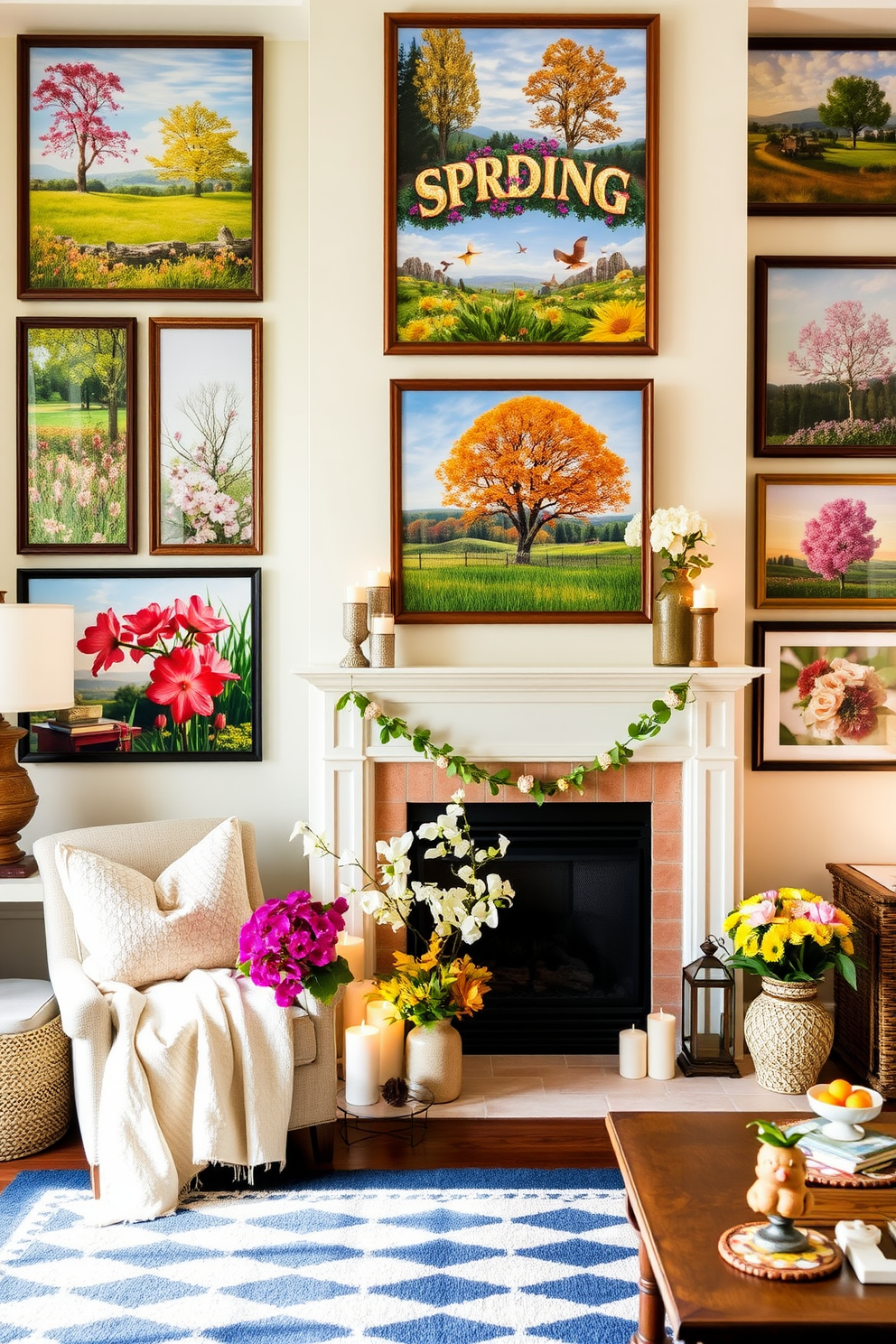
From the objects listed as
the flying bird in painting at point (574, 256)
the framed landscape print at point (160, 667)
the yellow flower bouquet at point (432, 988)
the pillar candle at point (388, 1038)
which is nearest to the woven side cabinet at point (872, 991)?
the yellow flower bouquet at point (432, 988)

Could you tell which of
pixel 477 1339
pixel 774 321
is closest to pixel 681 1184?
pixel 477 1339

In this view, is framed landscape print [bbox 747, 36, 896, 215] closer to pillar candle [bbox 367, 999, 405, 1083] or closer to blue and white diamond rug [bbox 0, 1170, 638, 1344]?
pillar candle [bbox 367, 999, 405, 1083]

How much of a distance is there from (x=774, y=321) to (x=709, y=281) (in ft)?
1.24

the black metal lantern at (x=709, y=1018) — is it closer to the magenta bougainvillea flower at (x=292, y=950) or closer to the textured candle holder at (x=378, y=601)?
the magenta bougainvillea flower at (x=292, y=950)

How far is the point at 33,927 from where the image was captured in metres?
3.63

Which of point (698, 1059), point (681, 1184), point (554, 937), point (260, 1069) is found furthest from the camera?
point (554, 937)

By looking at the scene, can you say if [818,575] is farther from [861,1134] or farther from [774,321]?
[861,1134]

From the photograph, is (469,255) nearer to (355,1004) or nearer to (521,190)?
(521,190)

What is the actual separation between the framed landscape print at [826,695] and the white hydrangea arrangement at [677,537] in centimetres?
50

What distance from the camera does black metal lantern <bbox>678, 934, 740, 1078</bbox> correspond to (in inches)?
126

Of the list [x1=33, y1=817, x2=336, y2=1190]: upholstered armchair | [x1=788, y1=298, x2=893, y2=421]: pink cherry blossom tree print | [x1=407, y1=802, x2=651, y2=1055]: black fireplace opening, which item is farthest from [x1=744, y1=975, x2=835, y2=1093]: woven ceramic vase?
[x1=788, y1=298, x2=893, y2=421]: pink cherry blossom tree print

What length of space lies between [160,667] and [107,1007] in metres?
1.34

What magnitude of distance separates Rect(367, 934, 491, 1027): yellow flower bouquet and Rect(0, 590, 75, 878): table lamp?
3.65 feet

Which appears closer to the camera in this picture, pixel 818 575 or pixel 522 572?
pixel 522 572
